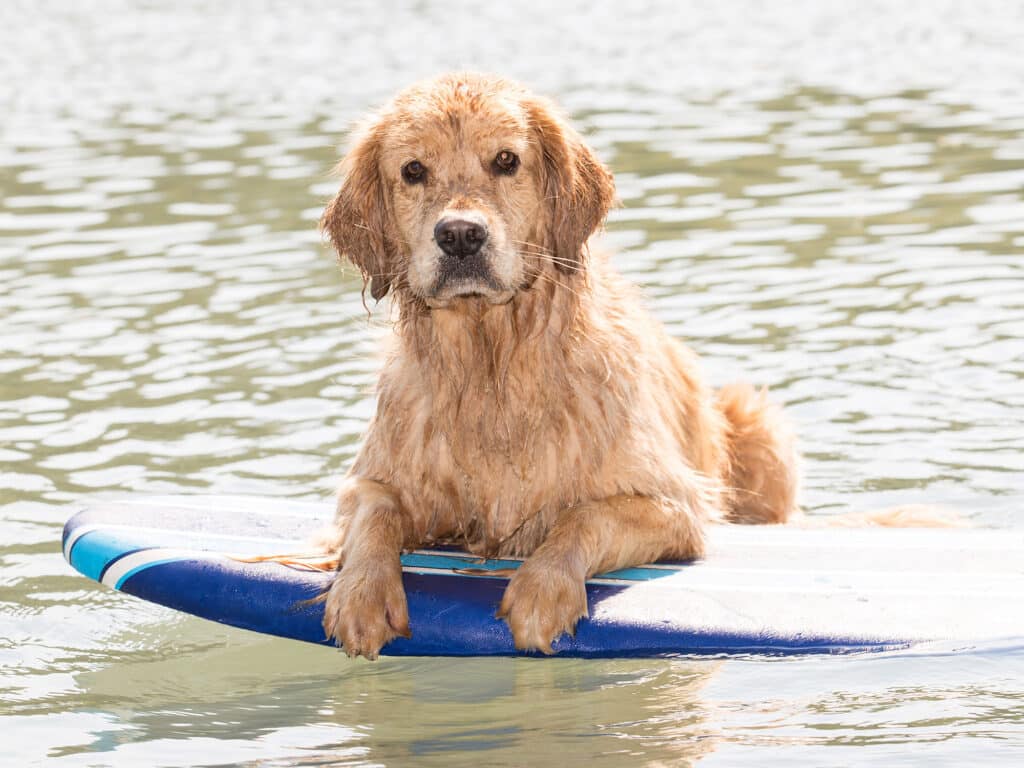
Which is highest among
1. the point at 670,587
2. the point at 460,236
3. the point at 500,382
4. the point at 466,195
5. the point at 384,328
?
the point at 466,195

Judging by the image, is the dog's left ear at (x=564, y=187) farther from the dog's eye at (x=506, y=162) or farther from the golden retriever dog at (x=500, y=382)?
the dog's eye at (x=506, y=162)

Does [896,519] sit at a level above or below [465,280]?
below

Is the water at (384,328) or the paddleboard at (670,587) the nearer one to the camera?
the water at (384,328)

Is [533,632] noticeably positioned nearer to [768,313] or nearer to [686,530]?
[686,530]

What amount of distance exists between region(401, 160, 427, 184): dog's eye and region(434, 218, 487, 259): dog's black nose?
0.33m

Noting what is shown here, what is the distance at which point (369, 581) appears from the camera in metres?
5.71

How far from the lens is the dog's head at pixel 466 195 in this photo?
221 inches

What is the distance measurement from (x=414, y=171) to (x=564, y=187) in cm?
53

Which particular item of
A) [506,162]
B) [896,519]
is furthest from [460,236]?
[896,519]

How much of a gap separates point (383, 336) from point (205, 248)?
5.74 meters

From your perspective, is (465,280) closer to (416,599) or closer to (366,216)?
(366,216)

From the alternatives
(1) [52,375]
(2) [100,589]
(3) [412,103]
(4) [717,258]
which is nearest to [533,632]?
(3) [412,103]

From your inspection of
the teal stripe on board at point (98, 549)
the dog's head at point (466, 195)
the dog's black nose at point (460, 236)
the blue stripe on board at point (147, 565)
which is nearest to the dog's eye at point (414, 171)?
the dog's head at point (466, 195)

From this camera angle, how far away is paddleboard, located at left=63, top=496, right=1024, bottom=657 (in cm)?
575
